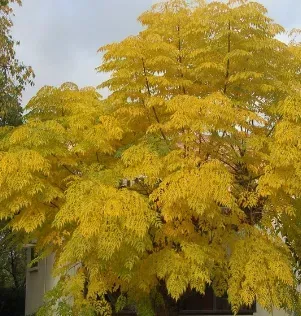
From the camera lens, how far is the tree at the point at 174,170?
393 inches

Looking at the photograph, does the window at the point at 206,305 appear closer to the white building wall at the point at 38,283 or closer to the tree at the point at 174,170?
the white building wall at the point at 38,283

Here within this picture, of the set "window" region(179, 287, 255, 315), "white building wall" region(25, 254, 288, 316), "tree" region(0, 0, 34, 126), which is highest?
"tree" region(0, 0, 34, 126)

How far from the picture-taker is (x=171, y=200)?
9.84 meters

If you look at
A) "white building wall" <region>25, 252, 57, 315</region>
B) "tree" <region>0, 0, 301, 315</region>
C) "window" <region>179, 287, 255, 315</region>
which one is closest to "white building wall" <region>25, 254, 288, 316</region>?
"white building wall" <region>25, 252, 57, 315</region>

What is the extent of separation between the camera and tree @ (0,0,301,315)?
9.98m

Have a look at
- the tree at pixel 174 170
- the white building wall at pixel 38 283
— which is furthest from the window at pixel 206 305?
the tree at pixel 174 170

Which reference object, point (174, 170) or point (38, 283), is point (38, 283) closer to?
point (38, 283)

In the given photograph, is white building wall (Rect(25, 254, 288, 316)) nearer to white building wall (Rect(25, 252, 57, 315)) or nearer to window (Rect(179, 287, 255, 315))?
white building wall (Rect(25, 252, 57, 315))

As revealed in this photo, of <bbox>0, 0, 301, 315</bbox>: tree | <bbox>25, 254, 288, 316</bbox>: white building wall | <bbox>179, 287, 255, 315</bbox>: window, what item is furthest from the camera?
<bbox>25, 254, 288, 316</bbox>: white building wall

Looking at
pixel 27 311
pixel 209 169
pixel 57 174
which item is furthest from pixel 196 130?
pixel 27 311

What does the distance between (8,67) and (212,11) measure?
25.8 feet

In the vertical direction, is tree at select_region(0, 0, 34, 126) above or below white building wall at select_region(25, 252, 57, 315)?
above

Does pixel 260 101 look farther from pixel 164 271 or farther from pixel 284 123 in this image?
pixel 164 271

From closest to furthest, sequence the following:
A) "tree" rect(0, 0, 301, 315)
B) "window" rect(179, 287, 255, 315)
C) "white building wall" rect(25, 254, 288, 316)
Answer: "tree" rect(0, 0, 301, 315) → "window" rect(179, 287, 255, 315) → "white building wall" rect(25, 254, 288, 316)
